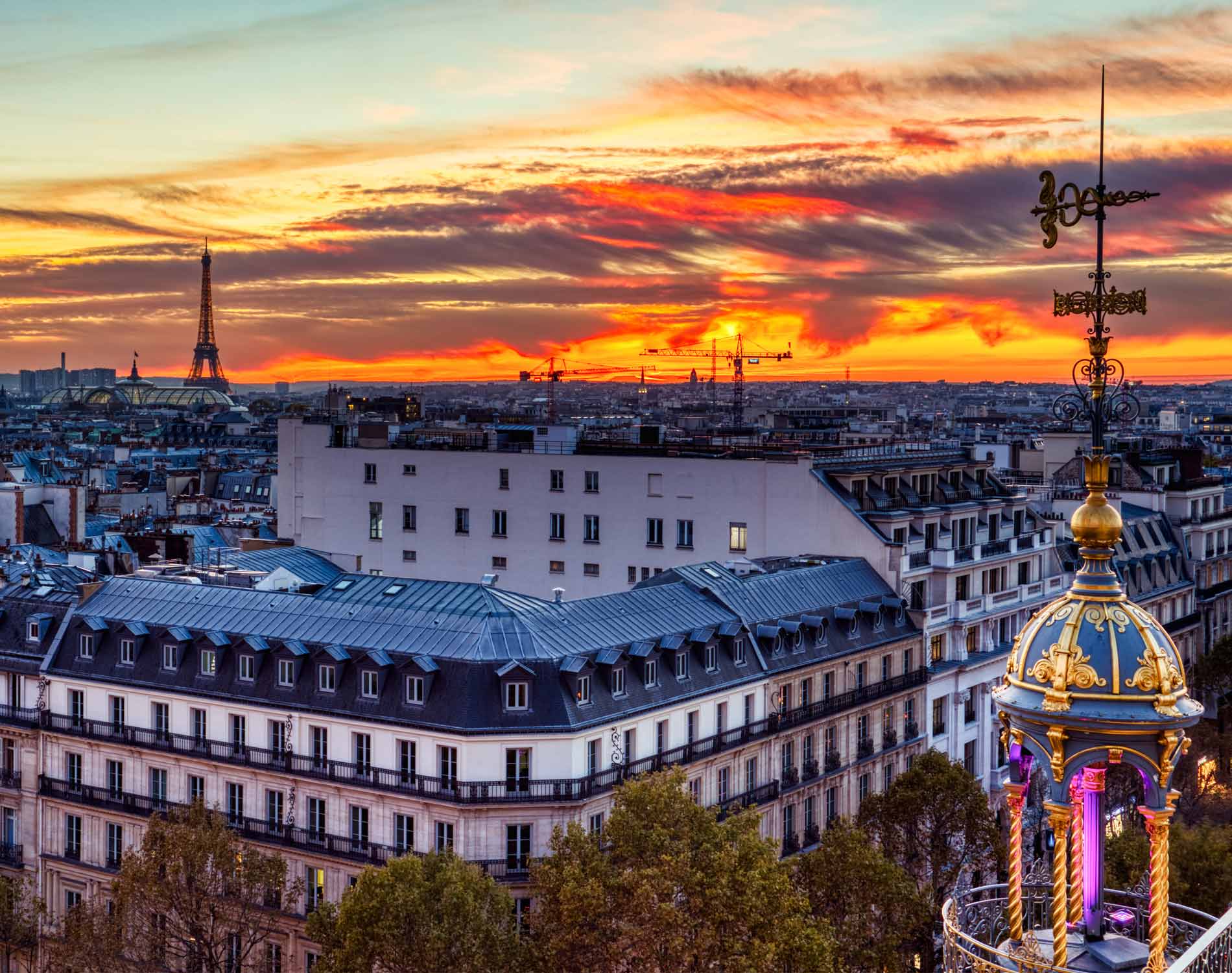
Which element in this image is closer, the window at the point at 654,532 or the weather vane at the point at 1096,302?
the weather vane at the point at 1096,302

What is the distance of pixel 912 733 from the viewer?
79.1 meters

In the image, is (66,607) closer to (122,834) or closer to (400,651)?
(122,834)

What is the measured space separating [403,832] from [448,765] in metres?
3.04

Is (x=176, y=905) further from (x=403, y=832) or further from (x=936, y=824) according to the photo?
(x=936, y=824)

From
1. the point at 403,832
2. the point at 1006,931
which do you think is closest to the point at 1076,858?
the point at 1006,931

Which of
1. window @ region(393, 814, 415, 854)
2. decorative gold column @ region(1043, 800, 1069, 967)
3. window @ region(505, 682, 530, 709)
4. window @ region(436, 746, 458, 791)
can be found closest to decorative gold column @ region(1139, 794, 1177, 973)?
decorative gold column @ region(1043, 800, 1069, 967)

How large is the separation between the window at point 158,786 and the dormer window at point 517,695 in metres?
16.1

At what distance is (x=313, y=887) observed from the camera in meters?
57.8

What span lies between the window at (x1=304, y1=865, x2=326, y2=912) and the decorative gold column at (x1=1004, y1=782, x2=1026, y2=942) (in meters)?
41.4

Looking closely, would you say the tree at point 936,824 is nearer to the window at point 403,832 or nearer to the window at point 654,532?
the window at point 403,832

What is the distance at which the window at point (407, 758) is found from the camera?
56.0 meters

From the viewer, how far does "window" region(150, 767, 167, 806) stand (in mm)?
62531

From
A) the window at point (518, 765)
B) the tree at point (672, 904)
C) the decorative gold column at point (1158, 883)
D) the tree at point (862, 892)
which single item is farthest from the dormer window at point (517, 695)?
the decorative gold column at point (1158, 883)

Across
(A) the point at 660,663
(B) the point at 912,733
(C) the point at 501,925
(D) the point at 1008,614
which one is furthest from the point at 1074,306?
(D) the point at 1008,614
